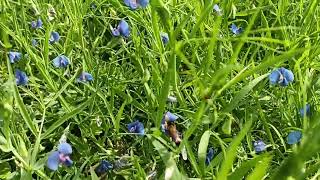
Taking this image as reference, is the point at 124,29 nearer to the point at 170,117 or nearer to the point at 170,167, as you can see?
the point at 170,117

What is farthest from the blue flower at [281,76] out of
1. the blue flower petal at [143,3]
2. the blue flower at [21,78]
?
the blue flower at [21,78]

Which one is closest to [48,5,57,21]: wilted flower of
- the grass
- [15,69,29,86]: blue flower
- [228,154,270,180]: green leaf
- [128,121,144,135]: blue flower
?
the grass

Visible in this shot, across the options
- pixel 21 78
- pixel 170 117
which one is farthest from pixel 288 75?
pixel 21 78

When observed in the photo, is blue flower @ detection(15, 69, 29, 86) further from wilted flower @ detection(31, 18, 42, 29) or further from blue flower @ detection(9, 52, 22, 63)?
wilted flower @ detection(31, 18, 42, 29)

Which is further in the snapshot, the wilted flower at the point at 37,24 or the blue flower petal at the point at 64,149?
the wilted flower at the point at 37,24

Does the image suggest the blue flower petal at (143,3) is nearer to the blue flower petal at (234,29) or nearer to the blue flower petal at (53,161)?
the blue flower petal at (234,29)
